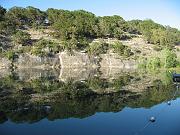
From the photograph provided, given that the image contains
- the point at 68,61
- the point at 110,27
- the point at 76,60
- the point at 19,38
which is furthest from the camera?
the point at 110,27

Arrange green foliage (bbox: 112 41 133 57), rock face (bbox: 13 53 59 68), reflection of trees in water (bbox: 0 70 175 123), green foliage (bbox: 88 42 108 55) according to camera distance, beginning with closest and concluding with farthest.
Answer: reflection of trees in water (bbox: 0 70 175 123)
rock face (bbox: 13 53 59 68)
green foliage (bbox: 88 42 108 55)
green foliage (bbox: 112 41 133 57)

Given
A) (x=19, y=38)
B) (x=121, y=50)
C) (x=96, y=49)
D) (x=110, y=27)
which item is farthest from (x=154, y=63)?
(x=19, y=38)

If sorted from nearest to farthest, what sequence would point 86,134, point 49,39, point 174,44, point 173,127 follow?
point 86,134, point 173,127, point 49,39, point 174,44

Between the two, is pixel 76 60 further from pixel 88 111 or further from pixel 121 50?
pixel 88 111

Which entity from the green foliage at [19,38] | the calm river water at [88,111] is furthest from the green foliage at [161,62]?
the calm river water at [88,111]

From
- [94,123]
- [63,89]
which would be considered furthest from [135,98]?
[94,123]

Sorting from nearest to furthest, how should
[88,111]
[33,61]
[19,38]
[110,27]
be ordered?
[88,111]
[33,61]
[19,38]
[110,27]

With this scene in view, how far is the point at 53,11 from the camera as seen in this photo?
104m

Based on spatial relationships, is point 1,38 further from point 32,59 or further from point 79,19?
point 79,19

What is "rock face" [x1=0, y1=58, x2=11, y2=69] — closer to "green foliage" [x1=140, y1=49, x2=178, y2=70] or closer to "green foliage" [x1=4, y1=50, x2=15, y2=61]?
"green foliage" [x1=4, y1=50, x2=15, y2=61]

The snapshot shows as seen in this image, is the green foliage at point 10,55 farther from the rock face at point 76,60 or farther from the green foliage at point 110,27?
the green foliage at point 110,27

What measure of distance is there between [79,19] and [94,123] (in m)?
81.3

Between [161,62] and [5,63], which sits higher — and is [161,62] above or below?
below

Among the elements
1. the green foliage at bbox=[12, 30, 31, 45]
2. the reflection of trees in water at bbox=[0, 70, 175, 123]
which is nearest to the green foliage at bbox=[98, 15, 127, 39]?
the green foliage at bbox=[12, 30, 31, 45]
